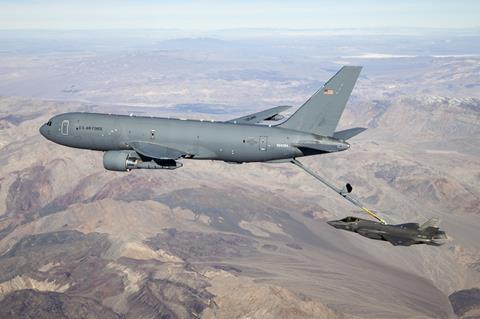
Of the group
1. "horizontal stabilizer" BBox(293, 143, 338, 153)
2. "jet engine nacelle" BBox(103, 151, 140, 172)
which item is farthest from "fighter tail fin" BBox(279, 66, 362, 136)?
"jet engine nacelle" BBox(103, 151, 140, 172)

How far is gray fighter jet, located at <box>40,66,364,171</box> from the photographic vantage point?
48906 mm

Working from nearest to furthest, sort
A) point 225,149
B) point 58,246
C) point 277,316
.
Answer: point 225,149
point 277,316
point 58,246

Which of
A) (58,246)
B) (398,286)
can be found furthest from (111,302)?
(398,286)

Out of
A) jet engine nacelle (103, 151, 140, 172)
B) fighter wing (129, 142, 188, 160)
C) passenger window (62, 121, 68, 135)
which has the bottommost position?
jet engine nacelle (103, 151, 140, 172)

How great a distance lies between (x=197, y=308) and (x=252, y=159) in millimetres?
114037

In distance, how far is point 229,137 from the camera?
168ft

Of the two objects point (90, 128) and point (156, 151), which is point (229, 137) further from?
point (90, 128)

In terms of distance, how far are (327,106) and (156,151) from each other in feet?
57.6

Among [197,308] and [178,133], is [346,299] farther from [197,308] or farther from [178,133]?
[178,133]

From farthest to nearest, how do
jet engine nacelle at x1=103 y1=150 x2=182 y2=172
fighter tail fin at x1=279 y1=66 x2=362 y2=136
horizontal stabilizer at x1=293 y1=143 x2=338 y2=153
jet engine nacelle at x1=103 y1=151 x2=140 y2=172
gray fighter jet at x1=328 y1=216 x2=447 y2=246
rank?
jet engine nacelle at x1=103 y1=151 x2=140 y2=172
jet engine nacelle at x1=103 y1=150 x2=182 y2=172
horizontal stabilizer at x1=293 y1=143 x2=338 y2=153
fighter tail fin at x1=279 y1=66 x2=362 y2=136
gray fighter jet at x1=328 y1=216 x2=447 y2=246

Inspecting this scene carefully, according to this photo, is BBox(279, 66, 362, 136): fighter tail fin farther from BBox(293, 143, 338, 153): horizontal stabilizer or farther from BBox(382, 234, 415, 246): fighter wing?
BBox(382, 234, 415, 246): fighter wing

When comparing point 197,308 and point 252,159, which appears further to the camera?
point 197,308

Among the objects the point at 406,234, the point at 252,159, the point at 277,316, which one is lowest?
the point at 277,316

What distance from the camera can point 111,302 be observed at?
16475 centimetres
